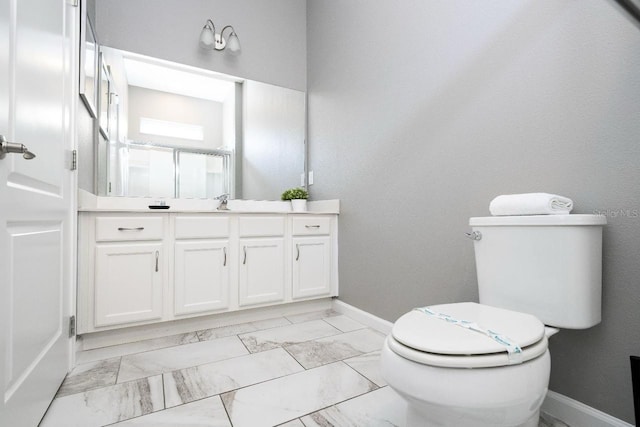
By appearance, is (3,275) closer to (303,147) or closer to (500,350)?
(500,350)

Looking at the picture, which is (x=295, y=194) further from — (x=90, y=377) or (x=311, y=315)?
(x=90, y=377)

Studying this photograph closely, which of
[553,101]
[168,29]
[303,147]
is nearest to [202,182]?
[303,147]

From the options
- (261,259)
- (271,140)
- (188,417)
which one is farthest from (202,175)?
(188,417)

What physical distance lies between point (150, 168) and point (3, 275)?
149 centimetres

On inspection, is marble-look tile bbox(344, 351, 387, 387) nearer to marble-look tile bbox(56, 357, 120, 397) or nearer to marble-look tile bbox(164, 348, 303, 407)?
marble-look tile bbox(164, 348, 303, 407)

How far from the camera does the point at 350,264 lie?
2.27 metres

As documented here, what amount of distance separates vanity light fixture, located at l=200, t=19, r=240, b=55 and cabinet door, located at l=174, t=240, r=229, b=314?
1492 mm

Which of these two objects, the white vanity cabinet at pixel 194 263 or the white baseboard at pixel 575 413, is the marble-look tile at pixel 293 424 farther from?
the white vanity cabinet at pixel 194 263

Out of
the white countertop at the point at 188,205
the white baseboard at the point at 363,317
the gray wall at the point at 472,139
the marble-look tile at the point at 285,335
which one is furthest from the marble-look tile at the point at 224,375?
the white countertop at the point at 188,205

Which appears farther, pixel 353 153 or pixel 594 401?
pixel 353 153

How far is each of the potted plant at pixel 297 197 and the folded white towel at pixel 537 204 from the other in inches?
62.1

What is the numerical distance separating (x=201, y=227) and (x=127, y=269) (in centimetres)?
45

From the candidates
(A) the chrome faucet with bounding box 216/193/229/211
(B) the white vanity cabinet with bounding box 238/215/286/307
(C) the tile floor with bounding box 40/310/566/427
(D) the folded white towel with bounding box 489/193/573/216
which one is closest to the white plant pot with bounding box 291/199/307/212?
(B) the white vanity cabinet with bounding box 238/215/286/307

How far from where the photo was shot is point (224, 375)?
1.40m
